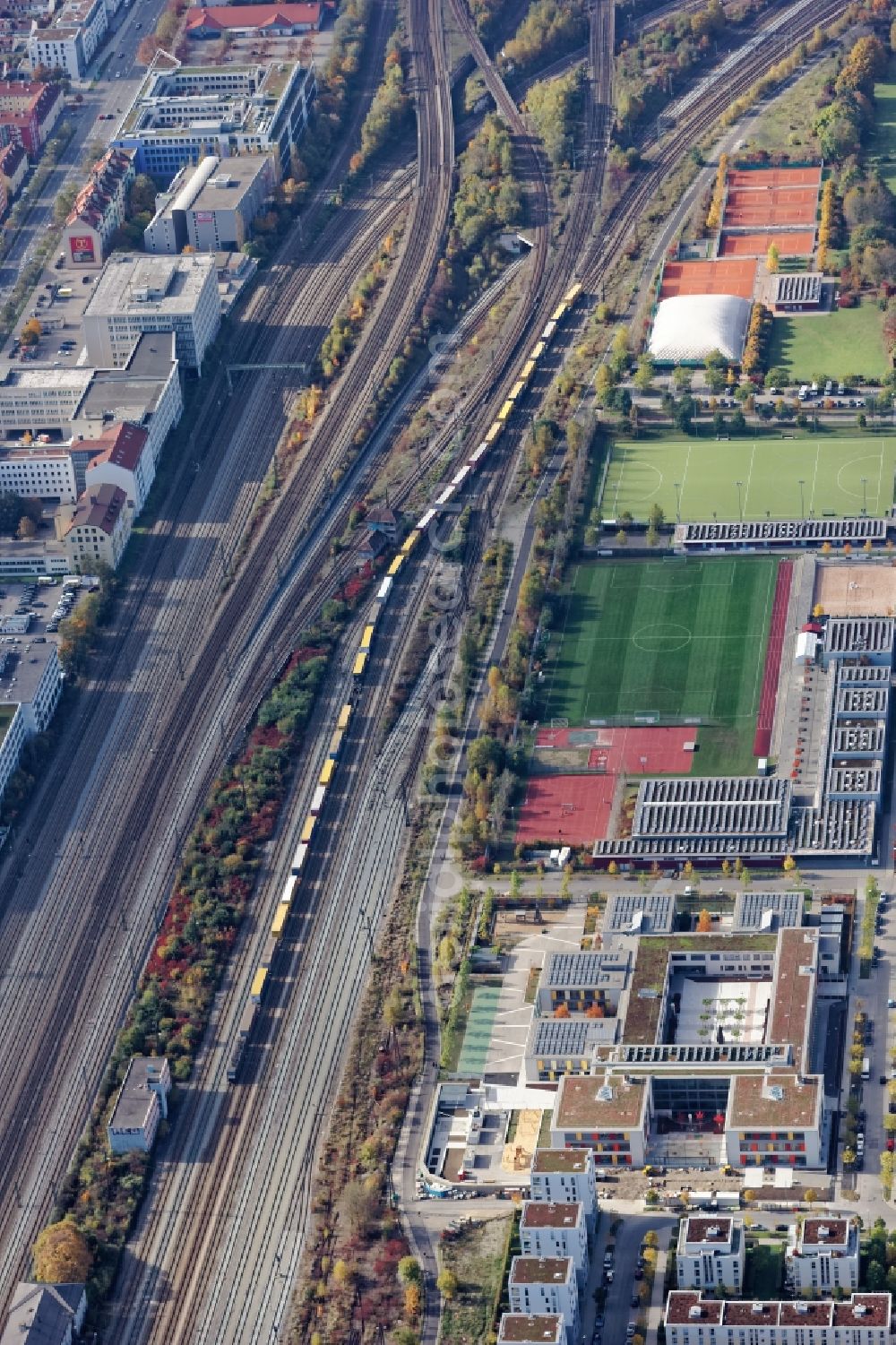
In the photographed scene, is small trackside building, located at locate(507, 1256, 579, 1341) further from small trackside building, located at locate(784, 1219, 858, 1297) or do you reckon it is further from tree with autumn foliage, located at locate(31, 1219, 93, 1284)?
tree with autumn foliage, located at locate(31, 1219, 93, 1284)

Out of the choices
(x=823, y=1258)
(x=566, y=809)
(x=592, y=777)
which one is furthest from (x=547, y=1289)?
(x=592, y=777)

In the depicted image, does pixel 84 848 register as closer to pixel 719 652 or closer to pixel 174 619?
pixel 174 619

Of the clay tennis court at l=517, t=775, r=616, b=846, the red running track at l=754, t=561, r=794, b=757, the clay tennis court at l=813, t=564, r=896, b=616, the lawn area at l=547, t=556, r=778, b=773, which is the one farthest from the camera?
the clay tennis court at l=813, t=564, r=896, b=616

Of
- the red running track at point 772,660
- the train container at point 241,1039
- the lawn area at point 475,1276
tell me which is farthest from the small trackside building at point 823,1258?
the red running track at point 772,660

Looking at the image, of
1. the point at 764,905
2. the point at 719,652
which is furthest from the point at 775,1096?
the point at 719,652

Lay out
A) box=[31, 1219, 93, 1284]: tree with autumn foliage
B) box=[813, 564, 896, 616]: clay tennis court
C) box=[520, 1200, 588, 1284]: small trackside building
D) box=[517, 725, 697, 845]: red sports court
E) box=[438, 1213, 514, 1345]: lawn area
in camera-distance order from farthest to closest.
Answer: box=[813, 564, 896, 616]: clay tennis court < box=[517, 725, 697, 845]: red sports court < box=[31, 1219, 93, 1284]: tree with autumn foliage < box=[438, 1213, 514, 1345]: lawn area < box=[520, 1200, 588, 1284]: small trackside building

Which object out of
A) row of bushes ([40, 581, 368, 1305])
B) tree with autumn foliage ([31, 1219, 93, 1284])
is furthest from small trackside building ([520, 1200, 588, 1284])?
tree with autumn foliage ([31, 1219, 93, 1284])

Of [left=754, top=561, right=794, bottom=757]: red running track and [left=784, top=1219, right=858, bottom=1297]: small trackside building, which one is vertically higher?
[left=754, top=561, right=794, bottom=757]: red running track
